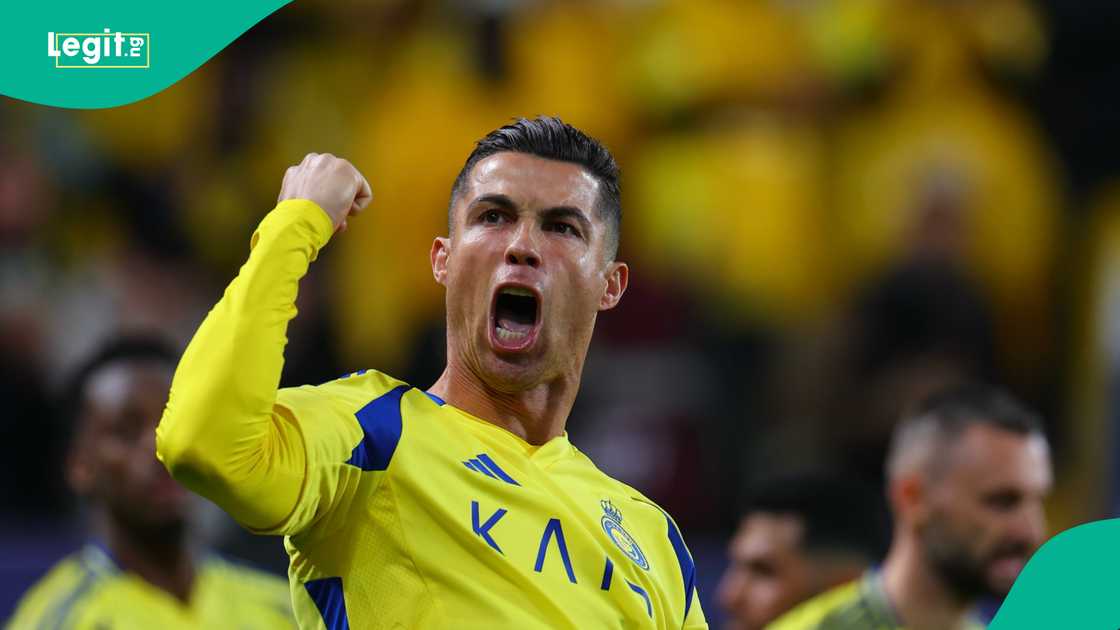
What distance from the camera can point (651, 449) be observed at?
7.70 m

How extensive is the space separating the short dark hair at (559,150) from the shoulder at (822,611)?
236cm

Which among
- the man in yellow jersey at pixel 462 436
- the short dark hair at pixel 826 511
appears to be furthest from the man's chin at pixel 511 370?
the short dark hair at pixel 826 511

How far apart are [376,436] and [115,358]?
10.5 ft

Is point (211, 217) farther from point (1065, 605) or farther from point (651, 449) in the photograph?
point (1065, 605)

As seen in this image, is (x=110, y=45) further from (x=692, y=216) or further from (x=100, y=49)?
(x=692, y=216)

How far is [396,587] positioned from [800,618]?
2860 mm

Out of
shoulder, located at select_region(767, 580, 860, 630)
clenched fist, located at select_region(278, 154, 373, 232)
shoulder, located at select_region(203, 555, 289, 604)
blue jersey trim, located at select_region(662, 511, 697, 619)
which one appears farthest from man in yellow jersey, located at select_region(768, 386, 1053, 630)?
clenched fist, located at select_region(278, 154, 373, 232)

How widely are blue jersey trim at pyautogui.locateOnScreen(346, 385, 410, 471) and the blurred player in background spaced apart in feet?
10.6

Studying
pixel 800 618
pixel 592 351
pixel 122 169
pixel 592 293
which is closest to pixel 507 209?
pixel 592 293

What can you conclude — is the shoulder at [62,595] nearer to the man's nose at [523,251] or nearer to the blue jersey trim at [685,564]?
the blue jersey trim at [685,564]

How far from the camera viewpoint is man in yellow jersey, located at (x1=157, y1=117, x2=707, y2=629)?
105 inches

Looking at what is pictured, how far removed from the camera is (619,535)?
3.38 metres

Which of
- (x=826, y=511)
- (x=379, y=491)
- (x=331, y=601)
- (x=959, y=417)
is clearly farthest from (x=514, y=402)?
(x=826, y=511)

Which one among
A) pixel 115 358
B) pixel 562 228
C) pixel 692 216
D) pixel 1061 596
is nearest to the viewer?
pixel 562 228
